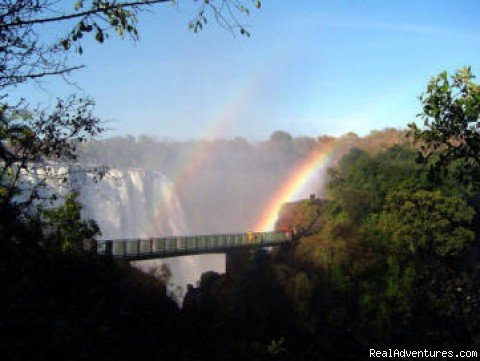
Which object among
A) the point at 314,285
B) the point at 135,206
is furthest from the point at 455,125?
the point at 135,206

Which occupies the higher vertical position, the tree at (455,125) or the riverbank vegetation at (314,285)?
the tree at (455,125)

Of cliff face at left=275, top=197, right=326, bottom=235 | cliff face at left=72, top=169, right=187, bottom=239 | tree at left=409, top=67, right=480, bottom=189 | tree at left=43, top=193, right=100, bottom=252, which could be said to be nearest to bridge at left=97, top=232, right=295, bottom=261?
tree at left=43, top=193, right=100, bottom=252

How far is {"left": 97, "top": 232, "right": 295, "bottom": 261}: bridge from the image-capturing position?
22.7 metres

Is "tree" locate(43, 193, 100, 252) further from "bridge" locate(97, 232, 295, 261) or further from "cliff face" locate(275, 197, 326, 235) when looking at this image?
"cliff face" locate(275, 197, 326, 235)

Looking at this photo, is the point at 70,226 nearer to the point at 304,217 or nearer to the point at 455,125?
the point at 455,125

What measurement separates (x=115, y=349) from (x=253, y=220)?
233ft

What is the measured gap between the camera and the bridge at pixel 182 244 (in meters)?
22.7

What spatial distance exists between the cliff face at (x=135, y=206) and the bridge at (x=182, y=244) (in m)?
15.1

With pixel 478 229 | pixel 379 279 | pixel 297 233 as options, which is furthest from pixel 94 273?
pixel 478 229

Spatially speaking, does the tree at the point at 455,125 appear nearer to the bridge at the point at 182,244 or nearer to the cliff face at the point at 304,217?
the bridge at the point at 182,244

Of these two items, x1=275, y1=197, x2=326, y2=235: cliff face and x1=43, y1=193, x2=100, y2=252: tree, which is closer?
x1=43, y1=193, x2=100, y2=252: tree

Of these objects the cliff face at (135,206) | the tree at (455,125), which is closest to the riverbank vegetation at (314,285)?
the tree at (455,125)

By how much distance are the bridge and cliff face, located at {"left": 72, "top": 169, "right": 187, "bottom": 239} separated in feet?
49.7

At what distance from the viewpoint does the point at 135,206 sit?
55.1m
